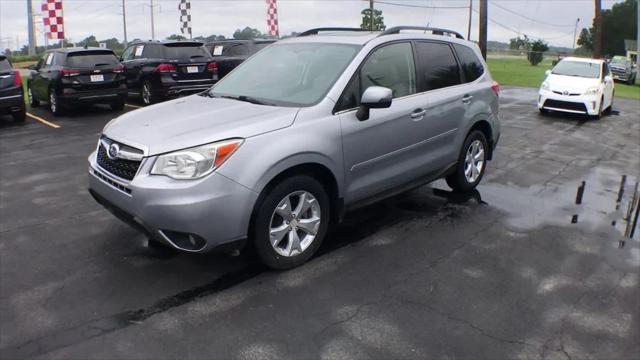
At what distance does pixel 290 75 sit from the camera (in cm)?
468

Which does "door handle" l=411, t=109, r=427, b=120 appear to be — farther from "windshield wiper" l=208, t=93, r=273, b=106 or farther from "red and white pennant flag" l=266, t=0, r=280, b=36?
"red and white pennant flag" l=266, t=0, r=280, b=36

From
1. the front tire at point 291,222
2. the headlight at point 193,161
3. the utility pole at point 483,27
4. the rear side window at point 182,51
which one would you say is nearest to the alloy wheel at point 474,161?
the front tire at point 291,222

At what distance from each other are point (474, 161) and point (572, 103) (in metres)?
8.17

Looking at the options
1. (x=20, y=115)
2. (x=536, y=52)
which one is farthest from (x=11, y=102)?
(x=536, y=52)

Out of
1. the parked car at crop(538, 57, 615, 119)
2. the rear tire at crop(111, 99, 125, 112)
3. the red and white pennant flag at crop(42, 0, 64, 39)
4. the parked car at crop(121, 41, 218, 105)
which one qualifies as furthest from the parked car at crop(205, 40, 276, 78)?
the parked car at crop(538, 57, 615, 119)

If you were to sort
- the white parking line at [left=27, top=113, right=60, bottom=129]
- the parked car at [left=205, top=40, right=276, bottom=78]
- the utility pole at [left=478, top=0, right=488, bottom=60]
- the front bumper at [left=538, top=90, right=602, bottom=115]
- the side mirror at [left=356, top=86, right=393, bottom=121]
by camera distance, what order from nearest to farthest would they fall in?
the side mirror at [left=356, top=86, right=393, bottom=121] < the white parking line at [left=27, top=113, right=60, bottom=129] < the front bumper at [left=538, top=90, right=602, bottom=115] < the parked car at [left=205, top=40, right=276, bottom=78] < the utility pole at [left=478, top=0, right=488, bottom=60]

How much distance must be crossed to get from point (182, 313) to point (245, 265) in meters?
0.83

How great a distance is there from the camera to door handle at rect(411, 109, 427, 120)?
489 centimetres

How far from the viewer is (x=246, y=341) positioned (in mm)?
3125

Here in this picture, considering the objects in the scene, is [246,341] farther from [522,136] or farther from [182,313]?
[522,136]

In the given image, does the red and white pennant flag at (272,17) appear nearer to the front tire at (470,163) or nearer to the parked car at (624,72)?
the parked car at (624,72)

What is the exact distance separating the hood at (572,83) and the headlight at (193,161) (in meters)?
11.8

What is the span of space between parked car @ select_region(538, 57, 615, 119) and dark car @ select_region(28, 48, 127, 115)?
35.2 ft

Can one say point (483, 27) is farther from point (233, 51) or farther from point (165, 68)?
point (165, 68)
